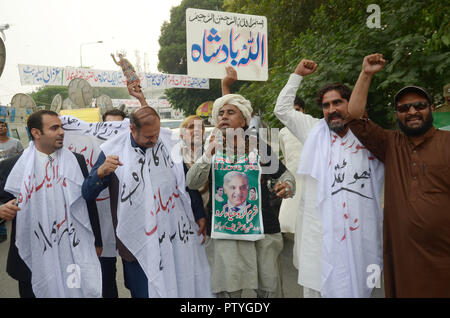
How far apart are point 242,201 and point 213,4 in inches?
859

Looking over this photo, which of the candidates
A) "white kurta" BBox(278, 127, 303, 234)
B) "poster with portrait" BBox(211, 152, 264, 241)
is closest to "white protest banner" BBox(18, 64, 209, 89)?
"white kurta" BBox(278, 127, 303, 234)

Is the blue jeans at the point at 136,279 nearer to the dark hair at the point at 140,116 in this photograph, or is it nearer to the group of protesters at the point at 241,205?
the group of protesters at the point at 241,205

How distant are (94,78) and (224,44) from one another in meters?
15.5

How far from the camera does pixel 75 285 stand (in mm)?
2678

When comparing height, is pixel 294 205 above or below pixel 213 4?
below

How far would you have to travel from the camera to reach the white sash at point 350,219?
96.3 inches

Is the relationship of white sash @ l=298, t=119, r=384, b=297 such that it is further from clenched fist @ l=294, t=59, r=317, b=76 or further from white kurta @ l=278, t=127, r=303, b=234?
white kurta @ l=278, t=127, r=303, b=234

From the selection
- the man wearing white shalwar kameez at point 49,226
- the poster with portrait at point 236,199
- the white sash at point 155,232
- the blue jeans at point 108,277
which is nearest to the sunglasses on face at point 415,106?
the poster with portrait at point 236,199

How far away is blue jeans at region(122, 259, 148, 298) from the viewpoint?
2.63 metres

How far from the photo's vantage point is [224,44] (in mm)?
3686

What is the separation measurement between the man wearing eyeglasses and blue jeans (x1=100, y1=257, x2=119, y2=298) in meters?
2.24

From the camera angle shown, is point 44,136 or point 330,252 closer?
point 330,252
